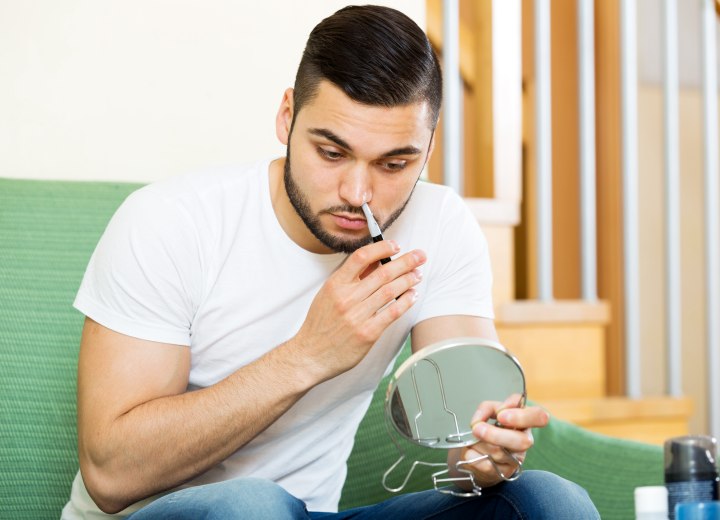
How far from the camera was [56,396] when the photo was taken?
1.25 m

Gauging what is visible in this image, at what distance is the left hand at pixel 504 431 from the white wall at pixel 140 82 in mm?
779

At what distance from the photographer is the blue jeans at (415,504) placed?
2.86 ft

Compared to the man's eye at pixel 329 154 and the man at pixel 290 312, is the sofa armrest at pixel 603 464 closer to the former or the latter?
the man at pixel 290 312

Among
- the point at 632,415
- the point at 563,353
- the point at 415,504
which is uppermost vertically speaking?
the point at 415,504

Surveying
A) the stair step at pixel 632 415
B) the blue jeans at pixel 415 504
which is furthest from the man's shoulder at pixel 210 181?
the stair step at pixel 632 415

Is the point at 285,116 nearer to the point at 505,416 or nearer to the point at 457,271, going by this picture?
the point at 457,271

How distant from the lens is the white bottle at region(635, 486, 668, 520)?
833 mm

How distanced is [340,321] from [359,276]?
0.08 m

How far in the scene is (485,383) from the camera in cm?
92

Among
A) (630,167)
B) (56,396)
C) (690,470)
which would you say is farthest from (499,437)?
(630,167)

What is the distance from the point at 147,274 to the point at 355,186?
0.24m

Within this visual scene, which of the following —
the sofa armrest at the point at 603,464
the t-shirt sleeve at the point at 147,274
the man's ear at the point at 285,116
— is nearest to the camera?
Answer: the t-shirt sleeve at the point at 147,274

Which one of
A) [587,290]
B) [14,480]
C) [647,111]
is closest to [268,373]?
[14,480]

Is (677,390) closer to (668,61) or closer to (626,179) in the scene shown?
(626,179)
